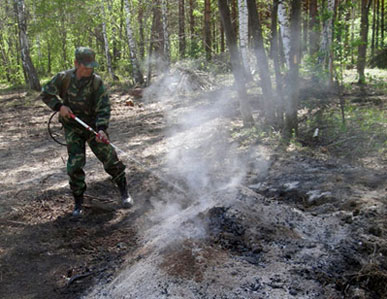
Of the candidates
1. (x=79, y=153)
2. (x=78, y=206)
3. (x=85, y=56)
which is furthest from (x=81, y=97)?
(x=78, y=206)

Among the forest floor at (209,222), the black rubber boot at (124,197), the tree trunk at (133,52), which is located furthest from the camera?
the tree trunk at (133,52)

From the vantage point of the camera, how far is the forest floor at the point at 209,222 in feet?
9.26

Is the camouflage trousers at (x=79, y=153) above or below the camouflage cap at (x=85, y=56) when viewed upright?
below

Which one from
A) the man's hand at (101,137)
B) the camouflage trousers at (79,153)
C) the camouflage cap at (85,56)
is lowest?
the camouflage trousers at (79,153)

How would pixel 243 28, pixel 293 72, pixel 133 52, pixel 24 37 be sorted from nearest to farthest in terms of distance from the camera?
pixel 293 72 → pixel 243 28 → pixel 24 37 → pixel 133 52

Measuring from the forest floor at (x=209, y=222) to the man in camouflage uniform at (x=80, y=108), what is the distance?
587 millimetres

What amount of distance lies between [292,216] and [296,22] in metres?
4.39

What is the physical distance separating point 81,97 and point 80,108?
0.14 metres

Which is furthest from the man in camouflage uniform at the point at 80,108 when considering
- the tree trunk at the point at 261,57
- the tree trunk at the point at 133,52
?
the tree trunk at the point at 133,52

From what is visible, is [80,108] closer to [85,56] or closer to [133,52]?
[85,56]

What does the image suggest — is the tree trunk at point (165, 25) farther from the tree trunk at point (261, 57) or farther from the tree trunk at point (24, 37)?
the tree trunk at point (261, 57)

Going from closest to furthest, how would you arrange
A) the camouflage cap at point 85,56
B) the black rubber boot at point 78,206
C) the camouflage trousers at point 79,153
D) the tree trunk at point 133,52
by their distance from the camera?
the camouflage cap at point 85,56 < the camouflage trousers at point 79,153 < the black rubber boot at point 78,206 < the tree trunk at point 133,52

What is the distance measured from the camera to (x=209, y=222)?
3.60 m

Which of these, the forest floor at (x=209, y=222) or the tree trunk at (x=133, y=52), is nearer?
the forest floor at (x=209, y=222)
